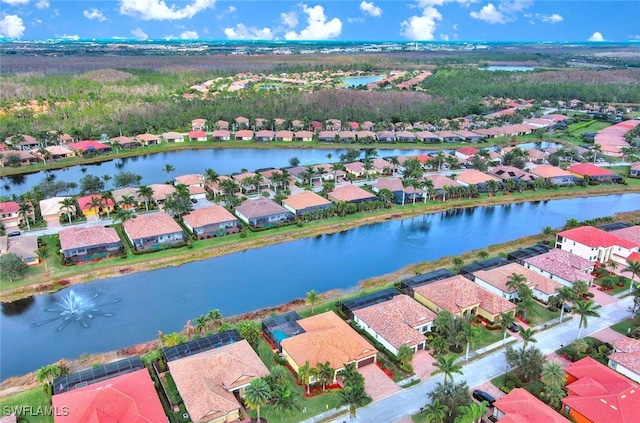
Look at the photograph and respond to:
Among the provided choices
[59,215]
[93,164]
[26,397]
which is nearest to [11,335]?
[26,397]

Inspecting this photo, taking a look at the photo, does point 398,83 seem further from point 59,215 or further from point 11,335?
point 11,335

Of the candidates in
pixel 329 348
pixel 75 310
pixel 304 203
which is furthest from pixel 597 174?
pixel 75 310

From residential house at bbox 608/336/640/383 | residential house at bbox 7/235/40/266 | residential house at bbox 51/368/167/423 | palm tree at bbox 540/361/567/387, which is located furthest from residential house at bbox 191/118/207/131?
palm tree at bbox 540/361/567/387

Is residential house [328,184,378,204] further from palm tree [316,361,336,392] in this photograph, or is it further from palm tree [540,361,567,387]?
palm tree [540,361,567,387]

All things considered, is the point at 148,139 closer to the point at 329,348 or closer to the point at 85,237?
the point at 85,237

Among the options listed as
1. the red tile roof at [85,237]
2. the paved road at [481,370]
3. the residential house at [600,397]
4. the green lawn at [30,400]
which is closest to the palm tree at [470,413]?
the paved road at [481,370]

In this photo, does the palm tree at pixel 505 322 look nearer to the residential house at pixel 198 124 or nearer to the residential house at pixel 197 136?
the residential house at pixel 197 136
